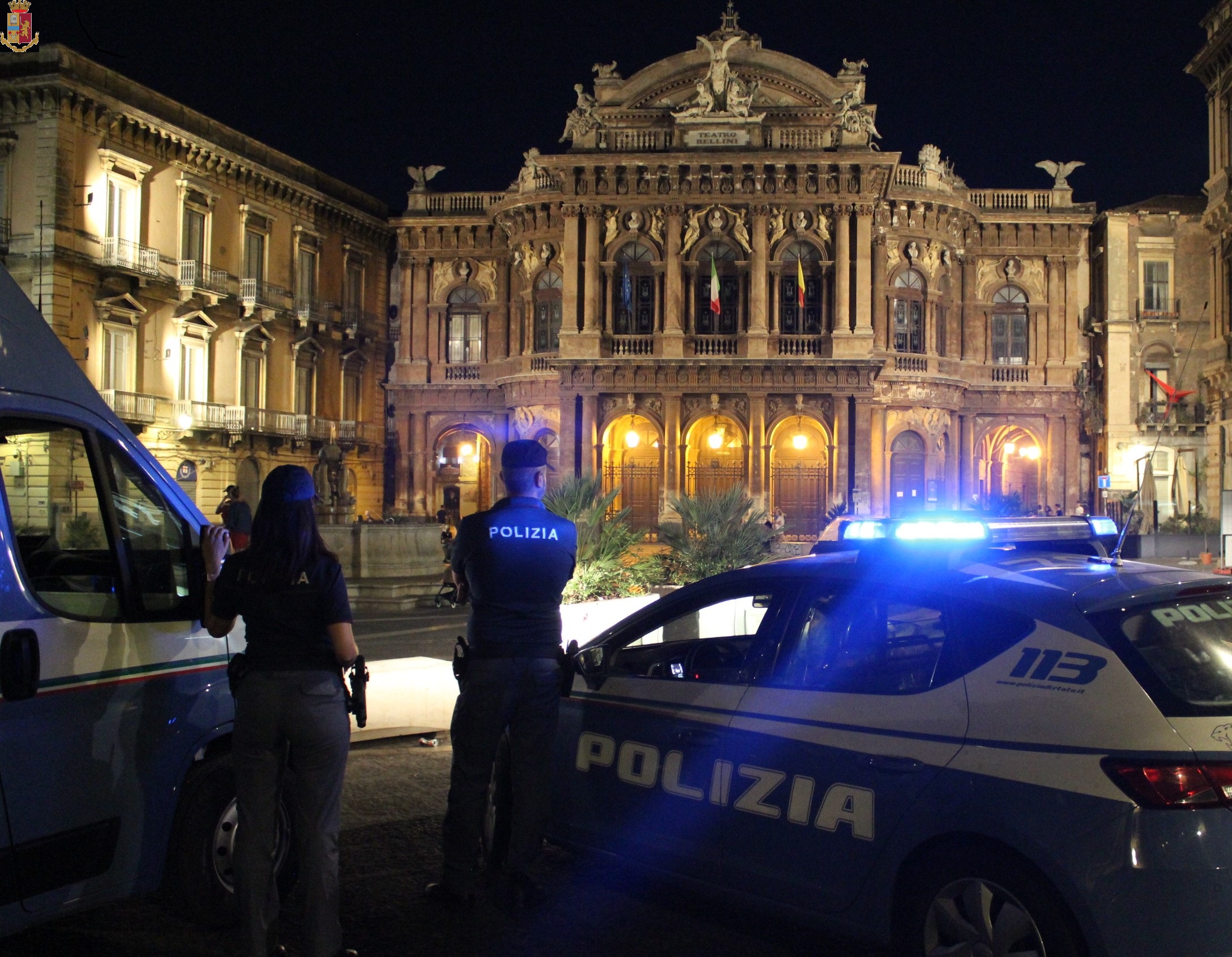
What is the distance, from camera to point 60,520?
14.9 ft

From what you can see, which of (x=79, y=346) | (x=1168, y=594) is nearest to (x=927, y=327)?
(x=79, y=346)

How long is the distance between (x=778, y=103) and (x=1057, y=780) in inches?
1278

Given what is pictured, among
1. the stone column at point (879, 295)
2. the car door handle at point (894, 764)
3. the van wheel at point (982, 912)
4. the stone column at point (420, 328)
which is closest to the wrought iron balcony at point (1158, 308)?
the stone column at point (879, 295)

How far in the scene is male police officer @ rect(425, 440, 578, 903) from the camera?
4656 millimetres

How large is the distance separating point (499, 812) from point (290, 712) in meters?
1.64

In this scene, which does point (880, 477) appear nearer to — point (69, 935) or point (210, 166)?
point (210, 166)

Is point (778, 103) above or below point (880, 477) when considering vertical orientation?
above

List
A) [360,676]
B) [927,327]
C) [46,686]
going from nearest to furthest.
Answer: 1. [46,686]
2. [360,676]
3. [927,327]

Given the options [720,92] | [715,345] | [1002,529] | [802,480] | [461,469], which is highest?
[720,92]

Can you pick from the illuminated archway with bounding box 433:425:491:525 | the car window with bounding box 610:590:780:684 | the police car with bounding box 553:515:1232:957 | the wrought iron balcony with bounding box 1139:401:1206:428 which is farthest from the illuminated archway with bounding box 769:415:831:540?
the police car with bounding box 553:515:1232:957

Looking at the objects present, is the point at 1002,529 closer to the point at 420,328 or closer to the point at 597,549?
the point at 597,549

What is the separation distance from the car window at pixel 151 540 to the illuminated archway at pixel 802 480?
27942mm

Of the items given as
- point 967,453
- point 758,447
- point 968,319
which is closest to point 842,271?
point 758,447

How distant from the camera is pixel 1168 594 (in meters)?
3.61
